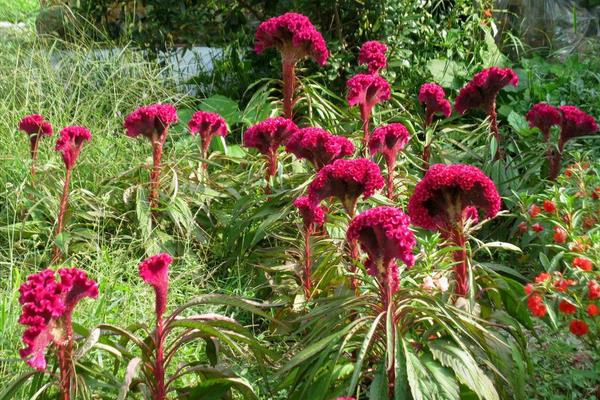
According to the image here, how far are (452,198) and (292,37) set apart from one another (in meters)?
2.17

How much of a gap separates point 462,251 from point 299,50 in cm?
218

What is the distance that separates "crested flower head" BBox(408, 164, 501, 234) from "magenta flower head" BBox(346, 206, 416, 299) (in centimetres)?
34

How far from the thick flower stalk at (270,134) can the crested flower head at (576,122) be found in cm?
137

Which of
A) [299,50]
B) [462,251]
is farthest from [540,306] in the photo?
[299,50]

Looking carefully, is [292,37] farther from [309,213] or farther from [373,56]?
[309,213]

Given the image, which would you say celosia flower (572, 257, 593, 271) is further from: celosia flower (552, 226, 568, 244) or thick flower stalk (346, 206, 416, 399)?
thick flower stalk (346, 206, 416, 399)

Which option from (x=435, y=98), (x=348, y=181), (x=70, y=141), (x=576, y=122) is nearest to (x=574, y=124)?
(x=576, y=122)

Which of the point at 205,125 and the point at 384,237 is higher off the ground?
the point at 384,237

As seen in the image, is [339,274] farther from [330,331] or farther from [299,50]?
[299,50]

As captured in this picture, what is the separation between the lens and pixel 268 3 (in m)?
7.12

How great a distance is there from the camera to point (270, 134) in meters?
4.46

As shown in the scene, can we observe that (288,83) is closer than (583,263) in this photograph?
No

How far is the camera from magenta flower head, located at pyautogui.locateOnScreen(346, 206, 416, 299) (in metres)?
2.87

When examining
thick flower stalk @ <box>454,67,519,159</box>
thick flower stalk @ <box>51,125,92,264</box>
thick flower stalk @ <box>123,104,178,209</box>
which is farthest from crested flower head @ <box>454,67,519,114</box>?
thick flower stalk @ <box>51,125,92,264</box>
